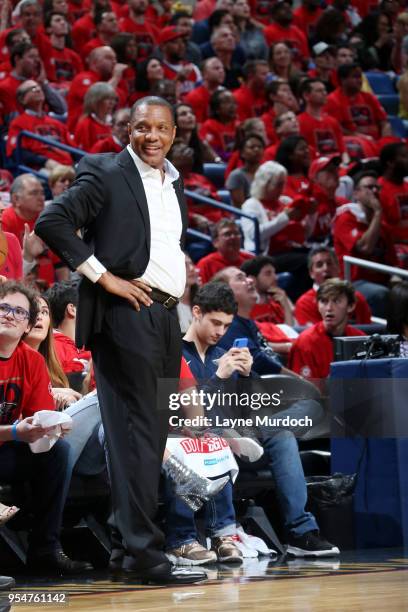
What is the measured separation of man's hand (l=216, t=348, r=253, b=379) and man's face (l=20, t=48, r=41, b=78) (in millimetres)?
5915

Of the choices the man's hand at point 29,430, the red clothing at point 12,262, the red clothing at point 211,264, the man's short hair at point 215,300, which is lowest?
the man's hand at point 29,430

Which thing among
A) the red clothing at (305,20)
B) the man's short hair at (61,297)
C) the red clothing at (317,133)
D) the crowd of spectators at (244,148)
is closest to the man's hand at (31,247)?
the crowd of spectators at (244,148)

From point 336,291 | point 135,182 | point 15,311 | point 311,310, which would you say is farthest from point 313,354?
point 135,182

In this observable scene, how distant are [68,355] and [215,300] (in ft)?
2.74

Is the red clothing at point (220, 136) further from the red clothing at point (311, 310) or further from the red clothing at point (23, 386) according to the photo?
the red clothing at point (23, 386)

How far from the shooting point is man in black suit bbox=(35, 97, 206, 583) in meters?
4.28

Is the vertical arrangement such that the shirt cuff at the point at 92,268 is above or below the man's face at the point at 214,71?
below

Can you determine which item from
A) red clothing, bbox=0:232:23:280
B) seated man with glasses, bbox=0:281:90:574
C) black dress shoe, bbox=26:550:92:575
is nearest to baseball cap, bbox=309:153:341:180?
red clothing, bbox=0:232:23:280

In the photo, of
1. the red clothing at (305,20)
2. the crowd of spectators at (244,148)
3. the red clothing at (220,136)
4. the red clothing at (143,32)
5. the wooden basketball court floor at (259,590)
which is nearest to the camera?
the wooden basketball court floor at (259,590)

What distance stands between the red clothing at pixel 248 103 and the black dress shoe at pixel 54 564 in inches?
329

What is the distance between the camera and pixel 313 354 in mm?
7430

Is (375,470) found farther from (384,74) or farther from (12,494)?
(384,74)

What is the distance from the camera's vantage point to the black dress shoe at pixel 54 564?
4.86 m

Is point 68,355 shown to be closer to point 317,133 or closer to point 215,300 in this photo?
point 215,300
